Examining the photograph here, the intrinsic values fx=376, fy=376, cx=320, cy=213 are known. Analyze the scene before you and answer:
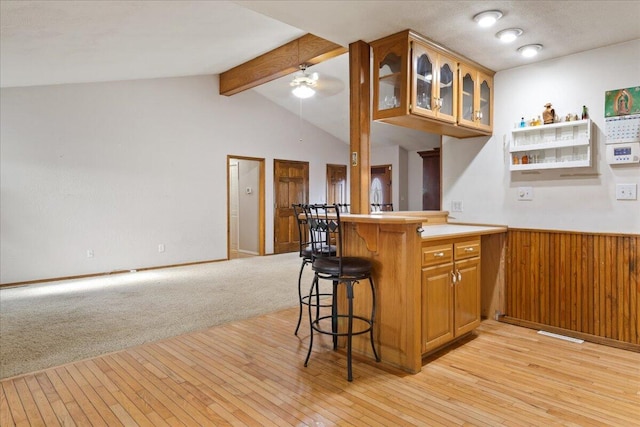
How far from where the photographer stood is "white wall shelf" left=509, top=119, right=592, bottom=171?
298 cm

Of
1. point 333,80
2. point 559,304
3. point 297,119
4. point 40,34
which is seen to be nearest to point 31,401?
point 40,34

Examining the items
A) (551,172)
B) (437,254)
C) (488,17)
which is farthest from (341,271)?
(551,172)

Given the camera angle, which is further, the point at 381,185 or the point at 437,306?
the point at 381,185

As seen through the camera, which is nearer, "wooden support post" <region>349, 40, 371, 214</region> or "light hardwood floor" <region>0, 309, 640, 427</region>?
"light hardwood floor" <region>0, 309, 640, 427</region>

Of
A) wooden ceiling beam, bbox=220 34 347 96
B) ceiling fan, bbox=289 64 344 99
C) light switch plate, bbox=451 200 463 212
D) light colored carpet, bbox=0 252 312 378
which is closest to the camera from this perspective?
light colored carpet, bbox=0 252 312 378

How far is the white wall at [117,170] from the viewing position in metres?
4.91

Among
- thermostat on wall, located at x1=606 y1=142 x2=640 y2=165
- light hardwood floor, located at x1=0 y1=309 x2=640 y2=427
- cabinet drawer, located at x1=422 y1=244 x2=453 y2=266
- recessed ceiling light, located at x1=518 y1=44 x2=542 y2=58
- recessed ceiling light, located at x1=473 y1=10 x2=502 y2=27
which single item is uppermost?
recessed ceiling light, located at x1=518 y1=44 x2=542 y2=58

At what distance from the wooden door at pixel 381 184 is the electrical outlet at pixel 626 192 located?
5.95 metres

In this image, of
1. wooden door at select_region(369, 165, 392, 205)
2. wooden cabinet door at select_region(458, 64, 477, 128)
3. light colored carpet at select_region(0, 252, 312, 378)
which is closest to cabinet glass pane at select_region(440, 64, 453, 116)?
wooden cabinet door at select_region(458, 64, 477, 128)

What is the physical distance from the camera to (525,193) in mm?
3373

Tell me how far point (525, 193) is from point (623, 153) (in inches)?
29.6

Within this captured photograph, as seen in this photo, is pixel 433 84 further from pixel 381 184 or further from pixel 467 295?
pixel 381 184

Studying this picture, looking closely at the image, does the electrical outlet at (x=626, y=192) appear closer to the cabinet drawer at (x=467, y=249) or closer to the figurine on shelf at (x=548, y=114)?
the figurine on shelf at (x=548, y=114)

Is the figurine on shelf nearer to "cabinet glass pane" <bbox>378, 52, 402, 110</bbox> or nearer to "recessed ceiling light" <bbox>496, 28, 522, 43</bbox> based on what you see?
"recessed ceiling light" <bbox>496, 28, 522, 43</bbox>
